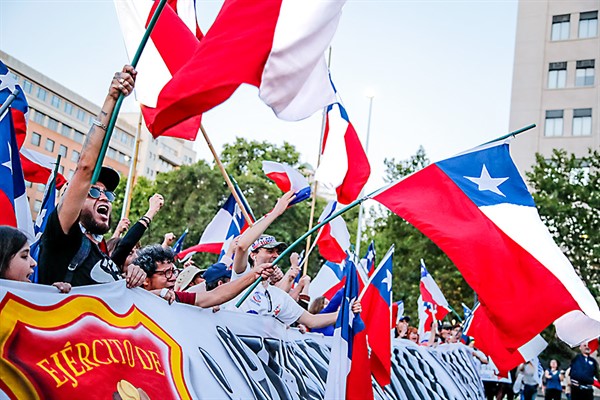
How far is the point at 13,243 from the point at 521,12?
1846 inches

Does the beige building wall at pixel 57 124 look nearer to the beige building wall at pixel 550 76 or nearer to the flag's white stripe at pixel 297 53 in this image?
the beige building wall at pixel 550 76

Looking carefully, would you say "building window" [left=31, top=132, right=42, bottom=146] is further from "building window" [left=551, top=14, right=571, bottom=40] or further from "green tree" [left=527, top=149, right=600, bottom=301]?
"green tree" [left=527, top=149, right=600, bottom=301]

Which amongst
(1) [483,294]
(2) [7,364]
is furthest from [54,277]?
(1) [483,294]

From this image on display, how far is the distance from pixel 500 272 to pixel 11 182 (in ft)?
12.6

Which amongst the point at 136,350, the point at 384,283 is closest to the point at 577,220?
the point at 384,283

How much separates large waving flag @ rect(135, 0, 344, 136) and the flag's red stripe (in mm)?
1965

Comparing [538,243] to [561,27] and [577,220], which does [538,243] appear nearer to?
[577,220]

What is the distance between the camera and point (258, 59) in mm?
4105

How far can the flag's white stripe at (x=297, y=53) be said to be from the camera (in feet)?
13.5

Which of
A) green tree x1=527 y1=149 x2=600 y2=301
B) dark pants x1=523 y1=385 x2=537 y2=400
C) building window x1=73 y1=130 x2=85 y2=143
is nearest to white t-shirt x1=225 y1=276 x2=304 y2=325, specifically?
dark pants x1=523 y1=385 x2=537 y2=400

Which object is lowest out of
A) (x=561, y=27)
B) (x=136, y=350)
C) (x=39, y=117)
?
(x=136, y=350)

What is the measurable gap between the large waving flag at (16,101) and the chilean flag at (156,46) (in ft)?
5.15

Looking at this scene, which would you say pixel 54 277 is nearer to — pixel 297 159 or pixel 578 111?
pixel 297 159

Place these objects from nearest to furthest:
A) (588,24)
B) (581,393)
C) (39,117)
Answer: (581,393) → (588,24) → (39,117)
